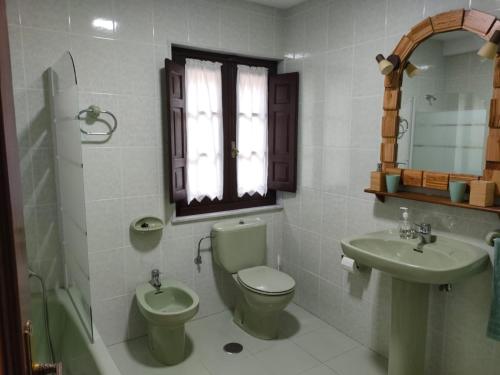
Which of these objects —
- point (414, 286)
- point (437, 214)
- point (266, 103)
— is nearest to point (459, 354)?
point (414, 286)

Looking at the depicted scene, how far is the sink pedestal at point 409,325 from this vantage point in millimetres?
2027

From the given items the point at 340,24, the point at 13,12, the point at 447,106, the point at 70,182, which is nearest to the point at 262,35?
the point at 340,24

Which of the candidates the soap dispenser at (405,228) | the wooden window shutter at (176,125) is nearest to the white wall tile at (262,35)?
the wooden window shutter at (176,125)

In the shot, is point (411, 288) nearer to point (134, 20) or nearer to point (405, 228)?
point (405, 228)

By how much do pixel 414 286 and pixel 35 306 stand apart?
2104 mm

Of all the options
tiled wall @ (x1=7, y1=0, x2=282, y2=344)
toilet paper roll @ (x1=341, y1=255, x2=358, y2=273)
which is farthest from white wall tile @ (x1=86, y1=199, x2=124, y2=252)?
toilet paper roll @ (x1=341, y1=255, x2=358, y2=273)

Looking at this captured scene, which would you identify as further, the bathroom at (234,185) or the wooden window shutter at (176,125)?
the wooden window shutter at (176,125)

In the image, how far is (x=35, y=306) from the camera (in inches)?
82.0

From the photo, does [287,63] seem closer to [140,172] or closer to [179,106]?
[179,106]

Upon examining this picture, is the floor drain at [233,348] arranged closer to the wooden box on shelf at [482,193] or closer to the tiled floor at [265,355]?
the tiled floor at [265,355]

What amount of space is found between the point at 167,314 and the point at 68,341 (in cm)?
56

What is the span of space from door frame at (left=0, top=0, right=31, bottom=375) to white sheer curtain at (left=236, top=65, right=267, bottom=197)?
2.51m

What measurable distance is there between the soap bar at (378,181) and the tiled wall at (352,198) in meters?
0.12

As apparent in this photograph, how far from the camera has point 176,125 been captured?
2660mm
